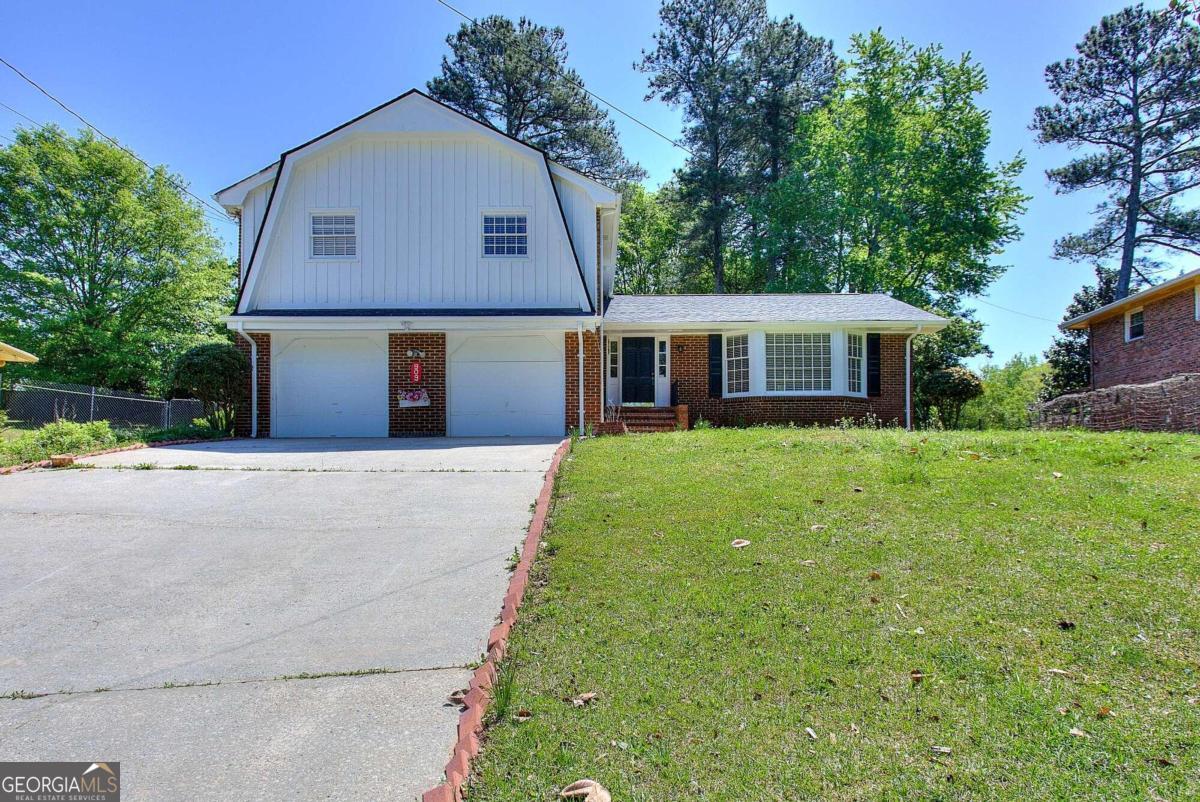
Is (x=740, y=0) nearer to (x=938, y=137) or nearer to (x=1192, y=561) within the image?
(x=938, y=137)

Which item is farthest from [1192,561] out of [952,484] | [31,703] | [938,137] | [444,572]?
[938,137]

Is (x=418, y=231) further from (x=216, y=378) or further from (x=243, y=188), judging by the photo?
(x=216, y=378)

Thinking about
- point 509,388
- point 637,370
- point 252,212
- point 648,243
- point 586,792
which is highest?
point 648,243

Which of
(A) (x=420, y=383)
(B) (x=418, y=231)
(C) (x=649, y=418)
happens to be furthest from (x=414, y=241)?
(C) (x=649, y=418)

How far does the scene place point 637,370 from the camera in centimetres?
1683

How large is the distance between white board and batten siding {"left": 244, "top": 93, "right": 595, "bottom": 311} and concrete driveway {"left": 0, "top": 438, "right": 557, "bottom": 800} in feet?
23.0

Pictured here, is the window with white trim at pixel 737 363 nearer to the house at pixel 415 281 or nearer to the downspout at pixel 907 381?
the house at pixel 415 281

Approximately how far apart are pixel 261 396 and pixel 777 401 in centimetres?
1204

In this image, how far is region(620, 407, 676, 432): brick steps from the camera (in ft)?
48.1

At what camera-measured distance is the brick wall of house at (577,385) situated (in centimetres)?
1438

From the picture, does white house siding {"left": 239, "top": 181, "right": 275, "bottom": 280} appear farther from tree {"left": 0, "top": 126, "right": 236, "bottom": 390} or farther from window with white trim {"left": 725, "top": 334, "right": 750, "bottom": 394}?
tree {"left": 0, "top": 126, "right": 236, "bottom": 390}

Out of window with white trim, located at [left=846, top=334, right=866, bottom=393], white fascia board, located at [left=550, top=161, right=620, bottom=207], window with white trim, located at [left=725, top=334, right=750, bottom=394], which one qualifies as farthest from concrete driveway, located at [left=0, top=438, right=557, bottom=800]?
window with white trim, located at [left=846, top=334, right=866, bottom=393]

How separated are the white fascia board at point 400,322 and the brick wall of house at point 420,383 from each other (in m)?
0.63

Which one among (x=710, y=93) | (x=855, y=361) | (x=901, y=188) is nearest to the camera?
(x=855, y=361)
